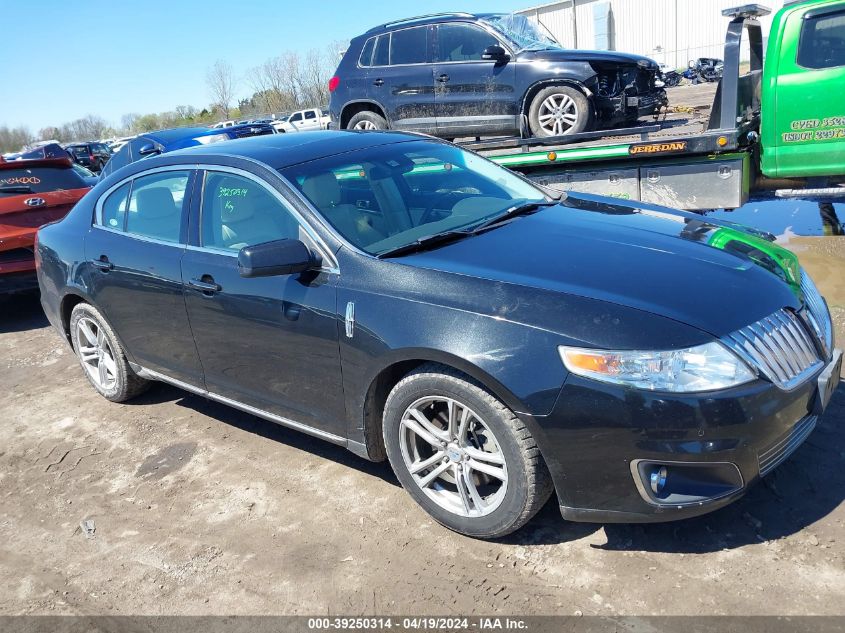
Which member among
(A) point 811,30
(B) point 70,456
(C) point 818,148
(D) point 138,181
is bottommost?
(B) point 70,456

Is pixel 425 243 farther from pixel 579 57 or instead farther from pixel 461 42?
pixel 461 42

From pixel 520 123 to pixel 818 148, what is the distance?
2.98 meters

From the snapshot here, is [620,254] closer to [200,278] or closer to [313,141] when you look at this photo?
[313,141]

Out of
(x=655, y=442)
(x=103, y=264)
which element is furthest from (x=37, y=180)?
(x=655, y=442)


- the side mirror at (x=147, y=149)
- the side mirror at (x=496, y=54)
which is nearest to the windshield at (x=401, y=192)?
the side mirror at (x=496, y=54)

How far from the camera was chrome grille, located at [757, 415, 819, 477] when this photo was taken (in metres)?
2.69

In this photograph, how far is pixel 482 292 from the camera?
2.91 metres

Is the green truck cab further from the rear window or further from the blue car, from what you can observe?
the blue car

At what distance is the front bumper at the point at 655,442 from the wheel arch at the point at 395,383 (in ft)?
0.62

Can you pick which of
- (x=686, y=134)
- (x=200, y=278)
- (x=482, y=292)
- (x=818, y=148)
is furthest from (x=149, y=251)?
(x=818, y=148)

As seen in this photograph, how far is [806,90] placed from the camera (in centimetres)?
634

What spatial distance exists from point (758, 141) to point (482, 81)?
2933 millimetres

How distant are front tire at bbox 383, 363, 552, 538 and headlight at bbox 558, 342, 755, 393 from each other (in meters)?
0.40

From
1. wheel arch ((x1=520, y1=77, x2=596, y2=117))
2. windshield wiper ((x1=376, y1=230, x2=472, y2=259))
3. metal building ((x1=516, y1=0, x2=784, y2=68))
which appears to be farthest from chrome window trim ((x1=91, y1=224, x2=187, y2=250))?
metal building ((x1=516, y1=0, x2=784, y2=68))
